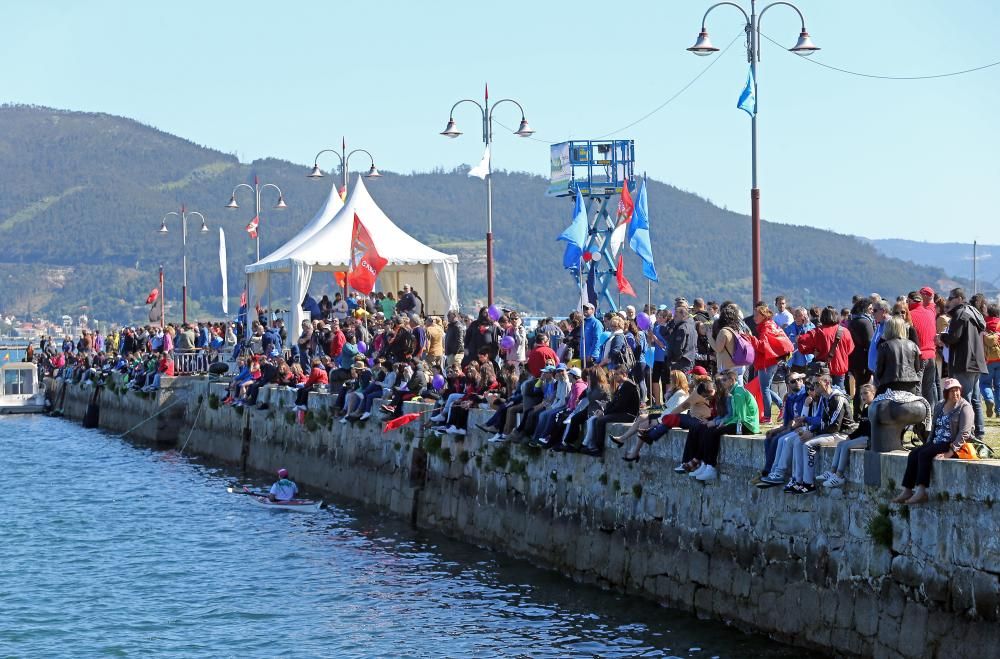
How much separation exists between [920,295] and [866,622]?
17.7 feet

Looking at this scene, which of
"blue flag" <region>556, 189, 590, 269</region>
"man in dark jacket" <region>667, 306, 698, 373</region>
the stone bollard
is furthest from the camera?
"blue flag" <region>556, 189, 590, 269</region>

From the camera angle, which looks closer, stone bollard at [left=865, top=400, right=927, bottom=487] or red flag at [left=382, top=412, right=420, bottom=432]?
stone bollard at [left=865, top=400, right=927, bottom=487]

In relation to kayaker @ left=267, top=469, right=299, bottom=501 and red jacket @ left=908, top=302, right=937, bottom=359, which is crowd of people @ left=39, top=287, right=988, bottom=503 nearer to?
Answer: red jacket @ left=908, top=302, right=937, bottom=359

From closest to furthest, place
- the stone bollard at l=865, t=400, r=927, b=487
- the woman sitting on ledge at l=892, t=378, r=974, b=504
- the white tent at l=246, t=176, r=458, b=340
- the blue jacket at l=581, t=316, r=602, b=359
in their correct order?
the woman sitting on ledge at l=892, t=378, r=974, b=504
the stone bollard at l=865, t=400, r=927, b=487
the blue jacket at l=581, t=316, r=602, b=359
the white tent at l=246, t=176, r=458, b=340

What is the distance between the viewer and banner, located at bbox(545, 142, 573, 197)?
2062 inches

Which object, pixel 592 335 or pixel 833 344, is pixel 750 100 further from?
pixel 833 344

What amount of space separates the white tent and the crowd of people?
30.5 feet

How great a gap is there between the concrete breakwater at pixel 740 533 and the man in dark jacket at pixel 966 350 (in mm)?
2686

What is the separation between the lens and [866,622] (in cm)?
1436

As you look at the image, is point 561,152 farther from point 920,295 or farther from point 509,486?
point 920,295

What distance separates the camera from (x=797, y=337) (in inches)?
795

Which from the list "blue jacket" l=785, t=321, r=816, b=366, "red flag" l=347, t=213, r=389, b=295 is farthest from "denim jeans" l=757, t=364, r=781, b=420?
"red flag" l=347, t=213, r=389, b=295

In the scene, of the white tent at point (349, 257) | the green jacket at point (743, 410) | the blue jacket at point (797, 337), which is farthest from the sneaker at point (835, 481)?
the white tent at point (349, 257)

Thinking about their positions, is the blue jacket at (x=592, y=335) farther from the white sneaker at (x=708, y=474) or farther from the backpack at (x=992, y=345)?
the backpack at (x=992, y=345)
